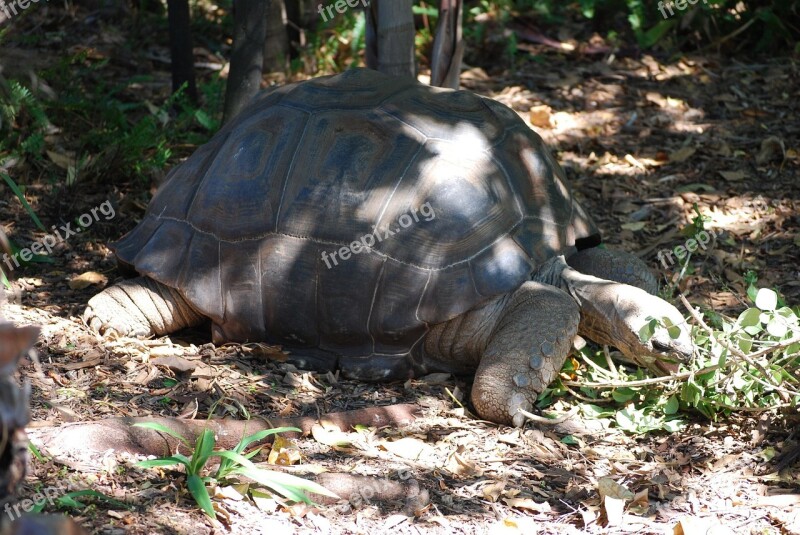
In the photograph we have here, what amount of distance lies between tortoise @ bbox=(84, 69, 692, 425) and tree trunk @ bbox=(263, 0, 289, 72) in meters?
3.30

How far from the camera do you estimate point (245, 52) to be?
22.5 feet

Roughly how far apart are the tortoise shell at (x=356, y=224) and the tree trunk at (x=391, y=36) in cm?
108

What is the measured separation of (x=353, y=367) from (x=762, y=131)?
515 cm

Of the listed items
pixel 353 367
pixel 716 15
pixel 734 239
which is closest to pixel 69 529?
pixel 353 367

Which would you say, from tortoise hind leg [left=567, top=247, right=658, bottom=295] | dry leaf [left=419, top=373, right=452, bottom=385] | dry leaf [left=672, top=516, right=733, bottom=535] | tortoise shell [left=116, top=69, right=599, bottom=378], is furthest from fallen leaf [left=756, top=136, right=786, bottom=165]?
dry leaf [left=672, top=516, right=733, bottom=535]

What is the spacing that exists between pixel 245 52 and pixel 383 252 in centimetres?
254

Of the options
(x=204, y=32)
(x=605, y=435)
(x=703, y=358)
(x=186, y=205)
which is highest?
(x=204, y=32)

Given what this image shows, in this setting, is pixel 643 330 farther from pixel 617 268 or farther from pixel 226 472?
pixel 226 472

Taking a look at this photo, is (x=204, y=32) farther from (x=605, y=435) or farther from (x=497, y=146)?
(x=605, y=435)

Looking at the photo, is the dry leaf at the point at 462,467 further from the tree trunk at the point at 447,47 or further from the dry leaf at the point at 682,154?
the dry leaf at the point at 682,154

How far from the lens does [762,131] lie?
8336 mm

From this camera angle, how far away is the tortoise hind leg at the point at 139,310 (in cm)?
551

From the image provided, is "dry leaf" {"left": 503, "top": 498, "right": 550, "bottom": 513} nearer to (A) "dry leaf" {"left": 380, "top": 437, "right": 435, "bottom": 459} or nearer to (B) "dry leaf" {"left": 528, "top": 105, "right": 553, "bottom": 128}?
(A) "dry leaf" {"left": 380, "top": 437, "right": 435, "bottom": 459}

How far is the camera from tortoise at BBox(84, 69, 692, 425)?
515cm
